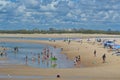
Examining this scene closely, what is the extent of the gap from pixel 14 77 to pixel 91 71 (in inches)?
351

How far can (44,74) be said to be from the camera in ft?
120

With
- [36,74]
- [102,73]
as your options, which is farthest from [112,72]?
[36,74]

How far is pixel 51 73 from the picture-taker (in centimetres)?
3747

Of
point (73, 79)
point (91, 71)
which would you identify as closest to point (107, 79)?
point (73, 79)

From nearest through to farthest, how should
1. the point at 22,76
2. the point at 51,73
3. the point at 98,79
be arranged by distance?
the point at 98,79 → the point at 22,76 → the point at 51,73

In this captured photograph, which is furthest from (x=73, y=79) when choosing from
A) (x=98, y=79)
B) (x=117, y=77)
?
(x=117, y=77)

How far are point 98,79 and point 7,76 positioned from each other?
868 cm

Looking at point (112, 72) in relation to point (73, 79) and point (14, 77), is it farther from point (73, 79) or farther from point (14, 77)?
point (14, 77)

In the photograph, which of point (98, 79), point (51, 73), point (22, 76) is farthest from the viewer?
point (51, 73)

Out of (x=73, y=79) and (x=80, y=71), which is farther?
(x=80, y=71)

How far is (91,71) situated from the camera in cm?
3888

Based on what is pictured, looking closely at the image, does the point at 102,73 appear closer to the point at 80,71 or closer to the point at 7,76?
the point at 80,71

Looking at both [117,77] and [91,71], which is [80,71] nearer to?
[91,71]

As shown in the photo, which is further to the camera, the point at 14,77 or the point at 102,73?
the point at 102,73
